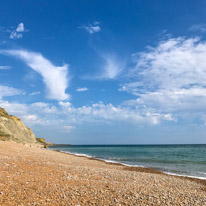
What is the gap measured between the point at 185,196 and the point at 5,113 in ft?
251

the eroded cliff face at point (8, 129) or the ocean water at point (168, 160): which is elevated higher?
the eroded cliff face at point (8, 129)

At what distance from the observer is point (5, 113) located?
75.8 meters

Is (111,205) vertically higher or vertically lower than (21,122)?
lower

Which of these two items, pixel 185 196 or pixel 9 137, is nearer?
pixel 185 196

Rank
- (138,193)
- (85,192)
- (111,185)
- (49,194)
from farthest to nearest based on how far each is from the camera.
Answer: (111,185), (138,193), (85,192), (49,194)

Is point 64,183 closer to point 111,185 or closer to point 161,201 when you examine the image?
point 111,185

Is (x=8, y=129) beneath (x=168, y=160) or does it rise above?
above

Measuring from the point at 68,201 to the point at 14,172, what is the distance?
6.62m

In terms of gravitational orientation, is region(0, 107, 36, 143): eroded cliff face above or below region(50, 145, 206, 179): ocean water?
above

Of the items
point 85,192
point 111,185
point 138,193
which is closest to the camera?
point 85,192

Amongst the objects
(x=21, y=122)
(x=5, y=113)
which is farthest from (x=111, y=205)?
(x=21, y=122)

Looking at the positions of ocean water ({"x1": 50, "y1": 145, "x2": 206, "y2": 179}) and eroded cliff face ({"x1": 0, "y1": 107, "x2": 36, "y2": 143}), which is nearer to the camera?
ocean water ({"x1": 50, "y1": 145, "x2": 206, "y2": 179})

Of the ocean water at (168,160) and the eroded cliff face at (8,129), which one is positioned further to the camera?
the eroded cliff face at (8,129)

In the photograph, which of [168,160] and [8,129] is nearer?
[168,160]
